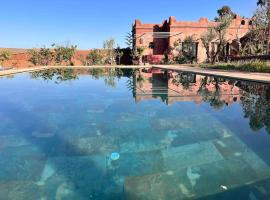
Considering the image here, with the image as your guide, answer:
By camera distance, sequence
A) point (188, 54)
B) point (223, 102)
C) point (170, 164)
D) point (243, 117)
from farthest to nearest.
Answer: point (188, 54) → point (223, 102) → point (243, 117) → point (170, 164)

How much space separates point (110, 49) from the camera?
28016 mm

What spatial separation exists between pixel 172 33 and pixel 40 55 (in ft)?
46.0

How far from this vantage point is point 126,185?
2.59 metres

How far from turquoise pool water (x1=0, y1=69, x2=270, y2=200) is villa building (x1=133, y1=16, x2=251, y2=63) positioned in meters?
22.5

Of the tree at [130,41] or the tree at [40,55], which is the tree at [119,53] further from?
the tree at [40,55]

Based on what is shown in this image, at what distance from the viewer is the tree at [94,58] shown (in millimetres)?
28009

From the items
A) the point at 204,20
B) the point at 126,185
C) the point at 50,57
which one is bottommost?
the point at 126,185

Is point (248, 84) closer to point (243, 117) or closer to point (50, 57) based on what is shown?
point (243, 117)

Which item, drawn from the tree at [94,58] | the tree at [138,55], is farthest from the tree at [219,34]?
the tree at [94,58]

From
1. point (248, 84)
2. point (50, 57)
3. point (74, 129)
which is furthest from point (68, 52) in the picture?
point (74, 129)

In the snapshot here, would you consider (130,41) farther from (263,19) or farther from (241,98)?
(241,98)

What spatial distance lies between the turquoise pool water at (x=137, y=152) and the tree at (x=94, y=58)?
22.2 metres

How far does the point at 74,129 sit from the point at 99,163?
4.91 ft

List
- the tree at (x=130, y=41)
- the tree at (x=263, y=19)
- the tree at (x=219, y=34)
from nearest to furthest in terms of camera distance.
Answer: the tree at (x=263, y=19)
the tree at (x=219, y=34)
the tree at (x=130, y=41)
